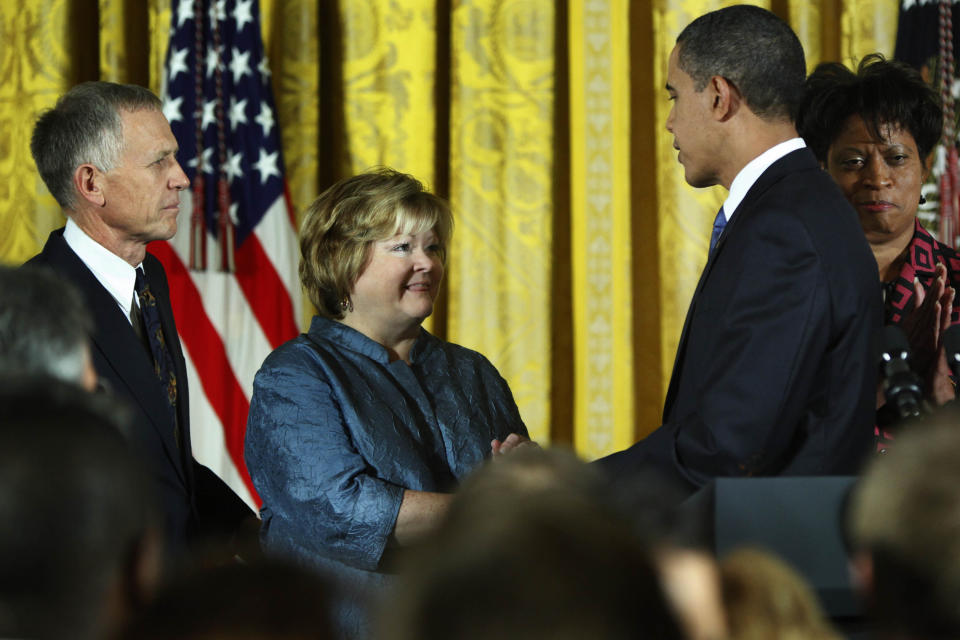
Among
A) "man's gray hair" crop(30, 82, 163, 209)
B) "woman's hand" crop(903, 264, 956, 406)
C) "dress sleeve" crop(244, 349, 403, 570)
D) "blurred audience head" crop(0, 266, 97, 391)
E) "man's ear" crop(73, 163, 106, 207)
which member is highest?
"man's gray hair" crop(30, 82, 163, 209)

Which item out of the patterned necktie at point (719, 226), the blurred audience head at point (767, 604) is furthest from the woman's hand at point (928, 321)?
the blurred audience head at point (767, 604)

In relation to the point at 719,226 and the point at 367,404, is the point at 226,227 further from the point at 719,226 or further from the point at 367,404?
the point at 719,226

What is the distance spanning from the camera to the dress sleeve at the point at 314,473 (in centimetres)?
252

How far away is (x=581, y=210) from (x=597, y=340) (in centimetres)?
53

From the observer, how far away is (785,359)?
2.31 m

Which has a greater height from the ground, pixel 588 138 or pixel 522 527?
pixel 588 138

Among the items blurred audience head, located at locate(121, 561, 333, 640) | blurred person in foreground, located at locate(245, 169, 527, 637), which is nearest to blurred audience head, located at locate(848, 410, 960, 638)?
blurred audience head, located at locate(121, 561, 333, 640)

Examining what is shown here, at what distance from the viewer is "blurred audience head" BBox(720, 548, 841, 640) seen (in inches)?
31.2

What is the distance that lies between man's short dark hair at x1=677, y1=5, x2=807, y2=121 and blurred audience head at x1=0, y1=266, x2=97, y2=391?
175 cm

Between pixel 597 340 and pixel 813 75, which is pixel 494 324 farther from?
pixel 813 75

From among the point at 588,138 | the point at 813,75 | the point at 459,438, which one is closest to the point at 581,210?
the point at 588,138

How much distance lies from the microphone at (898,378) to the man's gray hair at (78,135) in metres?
2.09

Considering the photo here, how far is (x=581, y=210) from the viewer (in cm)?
471

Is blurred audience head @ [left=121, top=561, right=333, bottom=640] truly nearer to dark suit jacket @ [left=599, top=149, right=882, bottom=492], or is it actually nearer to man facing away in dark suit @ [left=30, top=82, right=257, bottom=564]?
dark suit jacket @ [left=599, top=149, right=882, bottom=492]
